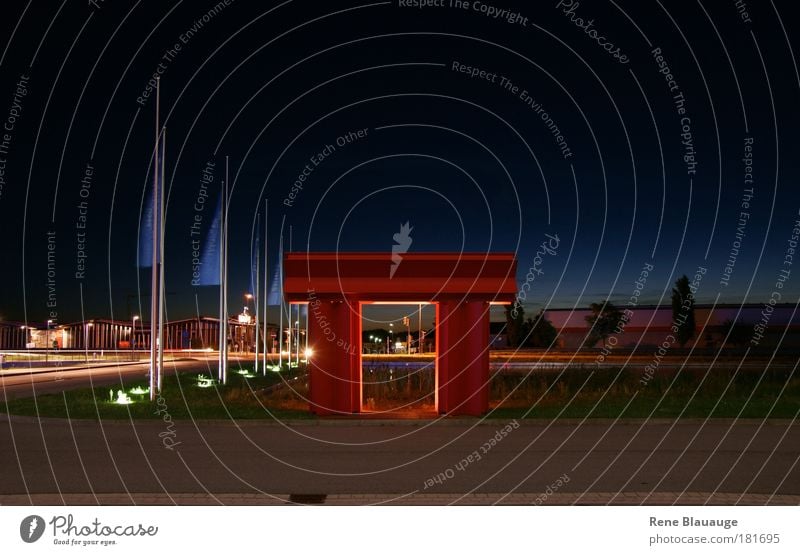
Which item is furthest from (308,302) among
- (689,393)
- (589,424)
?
(689,393)

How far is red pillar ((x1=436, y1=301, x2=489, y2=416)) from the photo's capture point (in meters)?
18.8

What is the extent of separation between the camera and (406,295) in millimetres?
18953

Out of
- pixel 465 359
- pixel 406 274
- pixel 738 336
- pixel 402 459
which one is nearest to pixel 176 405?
pixel 406 274

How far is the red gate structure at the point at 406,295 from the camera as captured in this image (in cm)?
1864

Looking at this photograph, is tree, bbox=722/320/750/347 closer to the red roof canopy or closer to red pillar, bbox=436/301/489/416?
red pillar, bbox=436/301/489/416

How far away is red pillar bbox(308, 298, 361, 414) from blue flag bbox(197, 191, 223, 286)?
7700mm

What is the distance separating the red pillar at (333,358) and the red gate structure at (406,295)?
0.07 feet

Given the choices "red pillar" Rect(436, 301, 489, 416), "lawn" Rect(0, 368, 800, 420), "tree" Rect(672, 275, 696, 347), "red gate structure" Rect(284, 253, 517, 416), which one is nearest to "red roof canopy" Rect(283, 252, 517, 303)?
"red gate structure" Rect(284, 253, 517, 416)

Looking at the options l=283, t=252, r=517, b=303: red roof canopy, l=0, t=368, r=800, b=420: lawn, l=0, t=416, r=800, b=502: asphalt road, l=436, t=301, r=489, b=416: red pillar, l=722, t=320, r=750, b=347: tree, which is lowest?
→ l=722, t=320, r=750, b=347: tree

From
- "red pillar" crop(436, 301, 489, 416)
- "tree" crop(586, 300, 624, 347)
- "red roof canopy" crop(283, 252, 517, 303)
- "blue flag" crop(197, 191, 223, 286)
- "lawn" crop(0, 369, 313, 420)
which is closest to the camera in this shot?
"lawn" crop(0, 369, 313, 420)

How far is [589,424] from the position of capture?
17.4 metres

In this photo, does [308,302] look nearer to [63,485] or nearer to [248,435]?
[248,435]

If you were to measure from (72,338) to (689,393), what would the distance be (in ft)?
359

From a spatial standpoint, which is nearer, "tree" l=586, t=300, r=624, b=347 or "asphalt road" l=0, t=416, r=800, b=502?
"asphalt road" l=0, t=416, r=800, b=502
